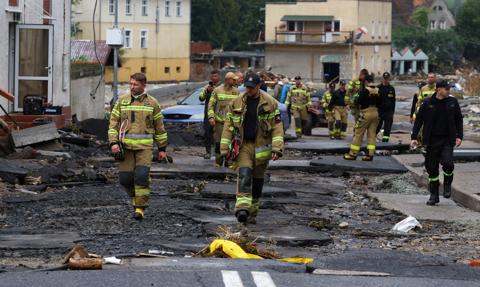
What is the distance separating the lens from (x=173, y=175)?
18734 millimetres

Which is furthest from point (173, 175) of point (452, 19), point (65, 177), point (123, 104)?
point (452, 19)

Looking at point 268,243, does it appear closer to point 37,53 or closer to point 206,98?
point 206,98

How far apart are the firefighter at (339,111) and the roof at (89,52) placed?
874cm

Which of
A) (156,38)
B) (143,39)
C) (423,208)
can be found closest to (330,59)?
(156,38)

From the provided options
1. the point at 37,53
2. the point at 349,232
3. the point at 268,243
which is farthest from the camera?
the point at 37,53

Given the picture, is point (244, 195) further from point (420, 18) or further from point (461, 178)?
point (420, 18)

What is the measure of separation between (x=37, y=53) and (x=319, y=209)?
13059 mm

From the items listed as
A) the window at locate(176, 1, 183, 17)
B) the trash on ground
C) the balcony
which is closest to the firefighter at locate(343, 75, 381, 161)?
the trash on ground

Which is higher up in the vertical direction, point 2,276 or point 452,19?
point 452,19

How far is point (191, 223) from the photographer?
1315 centimetres

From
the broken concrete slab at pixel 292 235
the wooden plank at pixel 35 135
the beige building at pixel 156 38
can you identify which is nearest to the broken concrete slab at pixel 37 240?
the broken concrete slab at pixel 292 235

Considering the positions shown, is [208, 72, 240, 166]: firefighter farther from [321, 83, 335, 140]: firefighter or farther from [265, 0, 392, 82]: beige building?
[265, 0, 392, 82]: beige building

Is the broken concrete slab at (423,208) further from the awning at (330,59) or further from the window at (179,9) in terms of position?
the window at (179,9)

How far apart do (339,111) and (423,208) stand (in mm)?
14241
